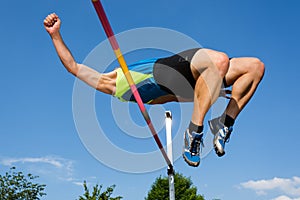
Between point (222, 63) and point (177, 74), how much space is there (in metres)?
0.40

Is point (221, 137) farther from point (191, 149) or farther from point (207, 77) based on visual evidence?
point (207, 77)

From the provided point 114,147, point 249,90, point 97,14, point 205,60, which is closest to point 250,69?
point 249,90

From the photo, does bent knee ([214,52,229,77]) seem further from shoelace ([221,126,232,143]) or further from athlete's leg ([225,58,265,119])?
shoelace ([221,126,232,143])

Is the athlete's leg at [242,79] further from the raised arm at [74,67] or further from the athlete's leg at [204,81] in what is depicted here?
the raised arm at [74,67]

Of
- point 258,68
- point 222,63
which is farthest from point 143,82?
point 258,68

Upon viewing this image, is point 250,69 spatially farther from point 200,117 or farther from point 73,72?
point 73,72

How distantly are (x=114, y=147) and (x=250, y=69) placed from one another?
160cm

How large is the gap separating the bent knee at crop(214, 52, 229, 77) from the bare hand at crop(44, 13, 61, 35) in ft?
4.14

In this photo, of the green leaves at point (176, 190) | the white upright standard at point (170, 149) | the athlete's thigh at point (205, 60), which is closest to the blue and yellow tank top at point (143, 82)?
the athlete's thigh at point (205, 60)

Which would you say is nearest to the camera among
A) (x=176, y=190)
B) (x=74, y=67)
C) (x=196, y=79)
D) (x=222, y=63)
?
(x=222, y=63)

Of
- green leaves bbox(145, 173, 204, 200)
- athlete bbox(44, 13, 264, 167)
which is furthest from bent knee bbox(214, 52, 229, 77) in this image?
green leaves bbox(145, 173, 204, 200)

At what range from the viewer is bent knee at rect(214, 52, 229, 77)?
3.16 m

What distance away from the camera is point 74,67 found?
12.0 ft

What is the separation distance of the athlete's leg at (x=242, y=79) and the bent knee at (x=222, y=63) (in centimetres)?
19
